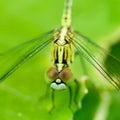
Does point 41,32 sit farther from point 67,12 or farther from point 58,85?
point 58,85

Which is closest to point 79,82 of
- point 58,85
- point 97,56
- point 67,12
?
point 58,85

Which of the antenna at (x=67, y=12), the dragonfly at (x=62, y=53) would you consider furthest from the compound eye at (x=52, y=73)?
the antenna at (x=67, y=12)

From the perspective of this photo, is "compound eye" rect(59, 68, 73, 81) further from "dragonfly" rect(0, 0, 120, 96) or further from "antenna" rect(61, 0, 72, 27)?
"antenna" rect(61, 0, 72, 27)

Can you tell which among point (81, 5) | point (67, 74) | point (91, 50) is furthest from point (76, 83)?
point (81, 5)

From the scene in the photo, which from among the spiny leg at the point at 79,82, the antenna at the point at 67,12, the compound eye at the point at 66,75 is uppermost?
the antenna at the point at 67,12

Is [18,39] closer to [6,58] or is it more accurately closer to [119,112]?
[6,58]

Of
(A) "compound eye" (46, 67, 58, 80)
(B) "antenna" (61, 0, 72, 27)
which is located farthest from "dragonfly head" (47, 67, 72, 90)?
(B) "antenna" (61, 0, 72, 27)

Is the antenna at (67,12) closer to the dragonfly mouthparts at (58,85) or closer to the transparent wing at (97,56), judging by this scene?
the transparent wing at (97,56)
